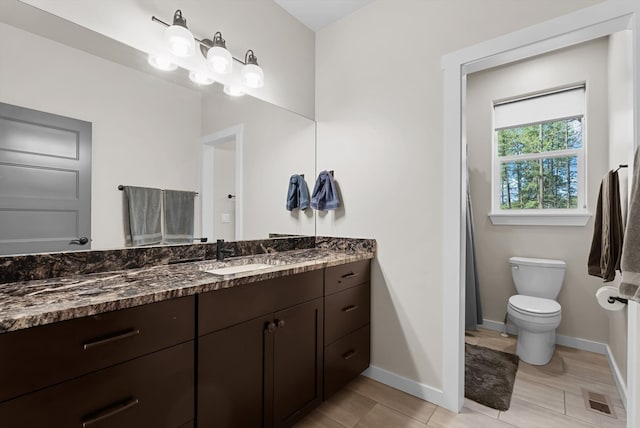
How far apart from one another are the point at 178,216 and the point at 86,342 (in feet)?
2.94

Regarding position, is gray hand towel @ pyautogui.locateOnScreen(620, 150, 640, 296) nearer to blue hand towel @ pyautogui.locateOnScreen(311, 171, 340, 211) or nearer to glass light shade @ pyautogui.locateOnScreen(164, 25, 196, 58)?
blue hand towel @ pyautogui.locateOnScreen(311, 171, 340, 211)

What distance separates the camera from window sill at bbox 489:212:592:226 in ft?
8.36

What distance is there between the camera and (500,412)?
5.76 ft

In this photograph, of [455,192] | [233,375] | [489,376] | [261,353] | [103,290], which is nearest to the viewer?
[103,290]

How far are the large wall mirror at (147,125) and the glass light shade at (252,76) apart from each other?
109mm

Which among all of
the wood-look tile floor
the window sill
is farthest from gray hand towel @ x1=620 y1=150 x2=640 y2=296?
the window sill

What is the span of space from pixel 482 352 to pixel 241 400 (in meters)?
2.15

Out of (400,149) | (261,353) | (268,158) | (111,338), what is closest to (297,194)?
(268,158)

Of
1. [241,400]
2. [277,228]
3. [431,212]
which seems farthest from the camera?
[277,228]

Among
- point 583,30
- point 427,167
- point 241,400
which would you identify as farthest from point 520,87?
point 241,400

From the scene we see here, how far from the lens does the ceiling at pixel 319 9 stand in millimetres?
2162

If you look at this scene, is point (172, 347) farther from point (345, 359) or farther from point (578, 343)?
point (578, 343)

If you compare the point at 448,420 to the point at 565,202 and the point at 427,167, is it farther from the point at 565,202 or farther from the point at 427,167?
the point at 565,202

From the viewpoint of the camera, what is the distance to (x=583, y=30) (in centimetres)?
142
